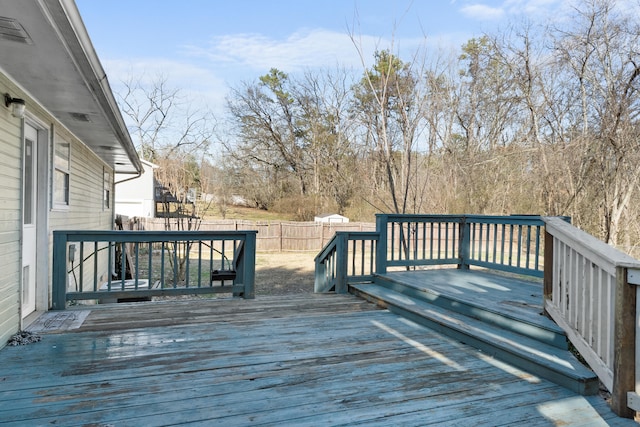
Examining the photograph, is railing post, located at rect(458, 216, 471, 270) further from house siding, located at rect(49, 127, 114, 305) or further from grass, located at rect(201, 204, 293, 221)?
grass, located at rect(201, 204, 293, 221)

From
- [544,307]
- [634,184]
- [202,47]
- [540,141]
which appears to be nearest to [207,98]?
[202,47]

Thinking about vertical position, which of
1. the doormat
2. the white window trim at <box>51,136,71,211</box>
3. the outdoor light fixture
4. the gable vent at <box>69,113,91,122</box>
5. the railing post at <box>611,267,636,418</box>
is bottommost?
the doormat

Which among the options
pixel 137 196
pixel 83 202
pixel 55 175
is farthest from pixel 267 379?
pixel 137 196

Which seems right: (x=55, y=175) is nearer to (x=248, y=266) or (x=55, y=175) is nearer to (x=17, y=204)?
(x=17, y=204)

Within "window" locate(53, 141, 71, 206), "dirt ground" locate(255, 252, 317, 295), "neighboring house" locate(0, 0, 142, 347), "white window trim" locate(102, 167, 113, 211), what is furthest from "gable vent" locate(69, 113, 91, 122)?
"dirt ground" locate(255, 252, 317, 295)

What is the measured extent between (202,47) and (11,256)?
19878 mm

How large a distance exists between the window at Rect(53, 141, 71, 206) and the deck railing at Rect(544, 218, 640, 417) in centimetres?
524

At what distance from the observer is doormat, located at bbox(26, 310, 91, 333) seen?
11.5ft

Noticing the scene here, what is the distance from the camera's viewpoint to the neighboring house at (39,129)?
2.23m

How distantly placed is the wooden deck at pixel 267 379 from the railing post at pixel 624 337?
203mm

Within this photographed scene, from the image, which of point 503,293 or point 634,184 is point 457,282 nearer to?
point 503,293

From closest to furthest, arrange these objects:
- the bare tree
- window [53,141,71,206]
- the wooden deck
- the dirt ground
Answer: the wooden deck → window [53,141,71,206] → the dirt ground → the bare tree

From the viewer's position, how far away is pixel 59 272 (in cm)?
411

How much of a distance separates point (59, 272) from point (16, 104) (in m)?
1.75
